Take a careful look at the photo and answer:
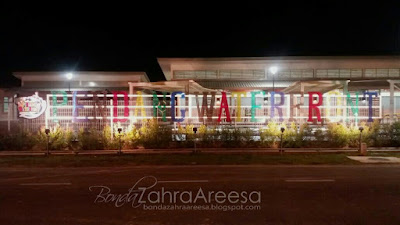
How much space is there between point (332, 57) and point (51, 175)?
29.0 m

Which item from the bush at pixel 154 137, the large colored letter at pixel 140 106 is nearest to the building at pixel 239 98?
the large colored letter at pixel 140 106

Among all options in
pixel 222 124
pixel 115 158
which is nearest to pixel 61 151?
pixel 115 158

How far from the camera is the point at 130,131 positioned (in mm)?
18359

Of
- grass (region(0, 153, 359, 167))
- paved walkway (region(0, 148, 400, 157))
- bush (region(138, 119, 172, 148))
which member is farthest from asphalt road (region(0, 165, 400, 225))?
bush (region(138, 119, 172, 148))

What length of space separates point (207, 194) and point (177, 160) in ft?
20.1

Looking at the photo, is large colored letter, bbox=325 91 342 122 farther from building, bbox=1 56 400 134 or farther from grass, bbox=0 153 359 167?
grass, bbox=0 153 359 167

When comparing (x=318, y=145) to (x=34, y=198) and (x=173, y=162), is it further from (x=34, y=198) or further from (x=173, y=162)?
(x=34, y=198)

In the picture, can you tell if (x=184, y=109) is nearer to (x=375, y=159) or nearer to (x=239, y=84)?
(x=375, y=159)

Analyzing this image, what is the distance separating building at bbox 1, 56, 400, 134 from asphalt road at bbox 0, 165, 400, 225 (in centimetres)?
707

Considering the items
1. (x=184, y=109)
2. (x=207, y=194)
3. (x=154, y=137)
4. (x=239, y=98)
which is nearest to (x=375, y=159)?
(x=239, y=98)

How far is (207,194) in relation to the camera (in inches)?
337

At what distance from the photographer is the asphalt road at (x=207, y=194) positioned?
664cm

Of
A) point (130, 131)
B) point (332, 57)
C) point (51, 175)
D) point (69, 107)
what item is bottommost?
point (51, 175)

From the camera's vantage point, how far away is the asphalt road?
6.64 meters
